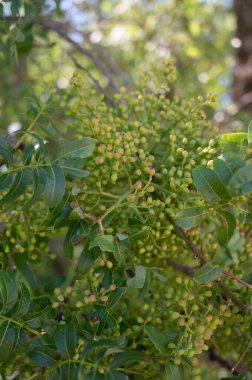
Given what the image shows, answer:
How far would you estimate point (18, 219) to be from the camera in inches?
62.6

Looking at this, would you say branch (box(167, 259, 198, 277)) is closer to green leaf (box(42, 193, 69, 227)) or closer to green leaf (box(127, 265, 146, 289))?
green leaf (box(127, 265, 146, 289))

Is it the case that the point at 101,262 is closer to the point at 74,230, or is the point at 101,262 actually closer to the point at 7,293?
the point at 74,230

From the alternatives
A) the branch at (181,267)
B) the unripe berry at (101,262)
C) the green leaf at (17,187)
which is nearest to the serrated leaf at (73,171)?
the green leaf at (17,187)

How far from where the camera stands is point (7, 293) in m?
1.29

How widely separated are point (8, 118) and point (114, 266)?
2.41 m

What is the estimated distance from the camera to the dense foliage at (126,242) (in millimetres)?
1237

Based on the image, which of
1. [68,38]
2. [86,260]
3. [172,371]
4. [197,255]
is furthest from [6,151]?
[68,38]

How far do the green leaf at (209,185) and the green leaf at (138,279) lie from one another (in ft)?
0.96

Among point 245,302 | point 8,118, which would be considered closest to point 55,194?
point 245,302

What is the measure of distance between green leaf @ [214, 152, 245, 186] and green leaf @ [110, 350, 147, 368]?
44 centimetres

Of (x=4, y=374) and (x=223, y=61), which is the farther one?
(x=223, y=61)

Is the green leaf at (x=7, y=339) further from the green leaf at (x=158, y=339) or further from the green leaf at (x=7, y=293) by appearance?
the green leaf at (x=158, y=339)

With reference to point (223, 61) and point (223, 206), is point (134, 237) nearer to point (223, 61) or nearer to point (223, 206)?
point (223, 206)

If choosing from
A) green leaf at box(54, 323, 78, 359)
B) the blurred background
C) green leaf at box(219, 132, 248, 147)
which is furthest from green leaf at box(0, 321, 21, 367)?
the blurred background
